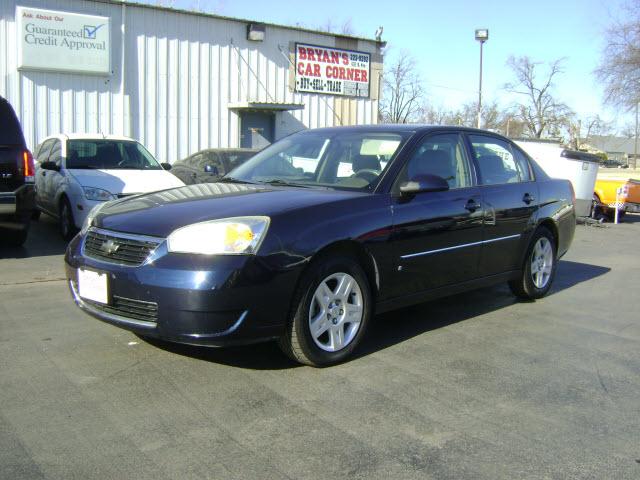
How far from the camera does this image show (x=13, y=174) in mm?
7688

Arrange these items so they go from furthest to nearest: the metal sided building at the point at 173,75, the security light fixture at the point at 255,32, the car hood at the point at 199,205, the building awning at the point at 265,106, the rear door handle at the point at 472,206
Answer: the security light fixture at the point at 255,32
the building awning at the point at 265,106
the metal sided building at the point at 173,75
the rear door handle at the point at 472,206
the car hood at the point at 199,205

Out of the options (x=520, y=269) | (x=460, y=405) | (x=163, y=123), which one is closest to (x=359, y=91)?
(x=163, y=123)

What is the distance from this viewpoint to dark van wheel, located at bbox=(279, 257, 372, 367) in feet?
13.3

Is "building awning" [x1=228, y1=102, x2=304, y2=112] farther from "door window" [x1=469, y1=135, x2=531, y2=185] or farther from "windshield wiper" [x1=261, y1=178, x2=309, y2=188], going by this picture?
"windshield wiper" [x1=261, y1=178, x2=309, y2=188]

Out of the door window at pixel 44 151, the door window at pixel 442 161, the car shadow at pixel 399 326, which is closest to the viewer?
the car shadow at pixel 399 326

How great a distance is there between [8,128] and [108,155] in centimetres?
244

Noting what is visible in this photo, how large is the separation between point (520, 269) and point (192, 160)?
8200 mm

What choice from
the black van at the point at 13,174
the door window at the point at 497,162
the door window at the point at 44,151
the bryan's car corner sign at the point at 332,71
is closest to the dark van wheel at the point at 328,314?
the door window at the point at 497,162

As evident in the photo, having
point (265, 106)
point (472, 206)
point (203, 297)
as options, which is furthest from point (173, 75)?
point (203, 297)

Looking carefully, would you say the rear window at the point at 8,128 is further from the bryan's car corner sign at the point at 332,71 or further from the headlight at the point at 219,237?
the bryan's car corner sign at the point at 332,71

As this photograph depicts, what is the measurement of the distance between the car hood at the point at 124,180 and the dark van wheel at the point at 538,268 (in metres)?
5.29

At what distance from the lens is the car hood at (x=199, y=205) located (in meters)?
3.98

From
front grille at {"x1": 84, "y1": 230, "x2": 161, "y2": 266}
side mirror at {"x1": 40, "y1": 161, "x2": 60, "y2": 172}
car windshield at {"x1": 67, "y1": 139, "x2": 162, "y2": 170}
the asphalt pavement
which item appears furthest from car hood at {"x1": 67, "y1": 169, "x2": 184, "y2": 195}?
front grille at {"x1": 84, "y1": 230, "x2": 161, "y2": 266}

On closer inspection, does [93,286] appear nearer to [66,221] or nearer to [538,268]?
[538,268]
